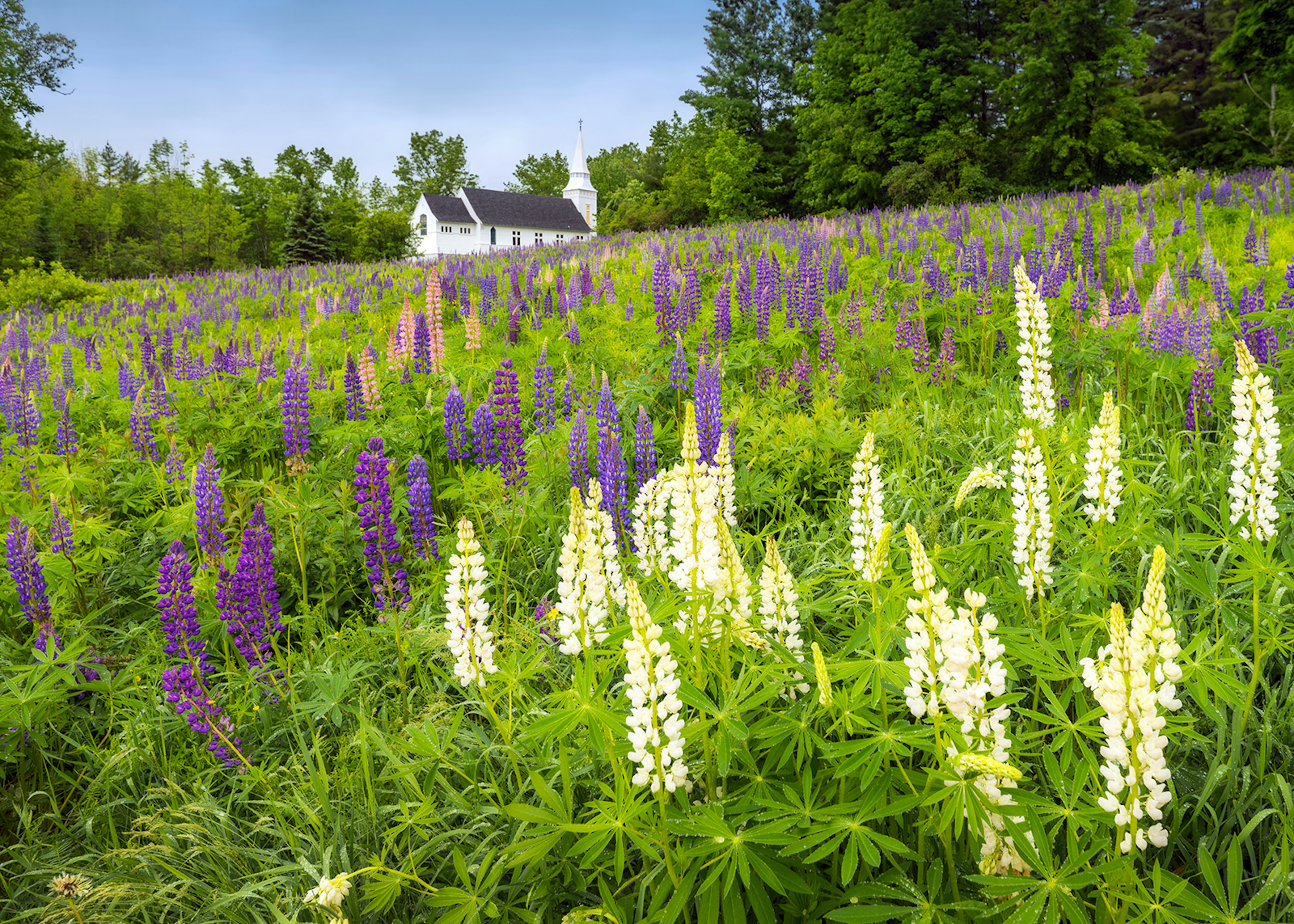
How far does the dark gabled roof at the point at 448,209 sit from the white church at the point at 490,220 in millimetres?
49

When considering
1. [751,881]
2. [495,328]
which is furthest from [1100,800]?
[495,328]

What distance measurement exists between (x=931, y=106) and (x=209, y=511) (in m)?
33.1

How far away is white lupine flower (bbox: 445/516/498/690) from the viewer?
1807mm

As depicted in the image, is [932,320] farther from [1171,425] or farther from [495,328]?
[495,328]

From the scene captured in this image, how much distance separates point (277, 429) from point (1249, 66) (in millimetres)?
20064

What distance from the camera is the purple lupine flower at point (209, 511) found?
9.70 feet

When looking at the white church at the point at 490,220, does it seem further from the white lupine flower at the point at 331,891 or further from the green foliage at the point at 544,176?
the white lupine flower at the point at 331,891

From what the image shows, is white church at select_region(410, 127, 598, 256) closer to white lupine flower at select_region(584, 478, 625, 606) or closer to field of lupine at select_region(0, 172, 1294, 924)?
field of lupine at select_region(0, 172, 1294, 924)

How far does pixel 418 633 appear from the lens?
295cm

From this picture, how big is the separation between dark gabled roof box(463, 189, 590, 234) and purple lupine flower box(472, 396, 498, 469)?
242 ft

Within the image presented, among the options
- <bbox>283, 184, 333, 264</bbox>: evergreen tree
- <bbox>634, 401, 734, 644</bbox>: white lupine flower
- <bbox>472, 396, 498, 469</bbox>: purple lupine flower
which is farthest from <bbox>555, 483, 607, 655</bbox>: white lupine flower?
<bbox>283, 184, 333, 264</bbox>: evergreen tree

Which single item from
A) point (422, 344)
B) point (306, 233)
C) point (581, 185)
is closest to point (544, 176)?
point (581, 185)

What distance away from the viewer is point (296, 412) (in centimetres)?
415

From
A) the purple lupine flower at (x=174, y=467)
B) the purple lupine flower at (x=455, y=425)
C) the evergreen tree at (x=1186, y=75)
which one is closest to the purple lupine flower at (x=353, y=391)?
the purple lupine flower at (x=455, y=425)
